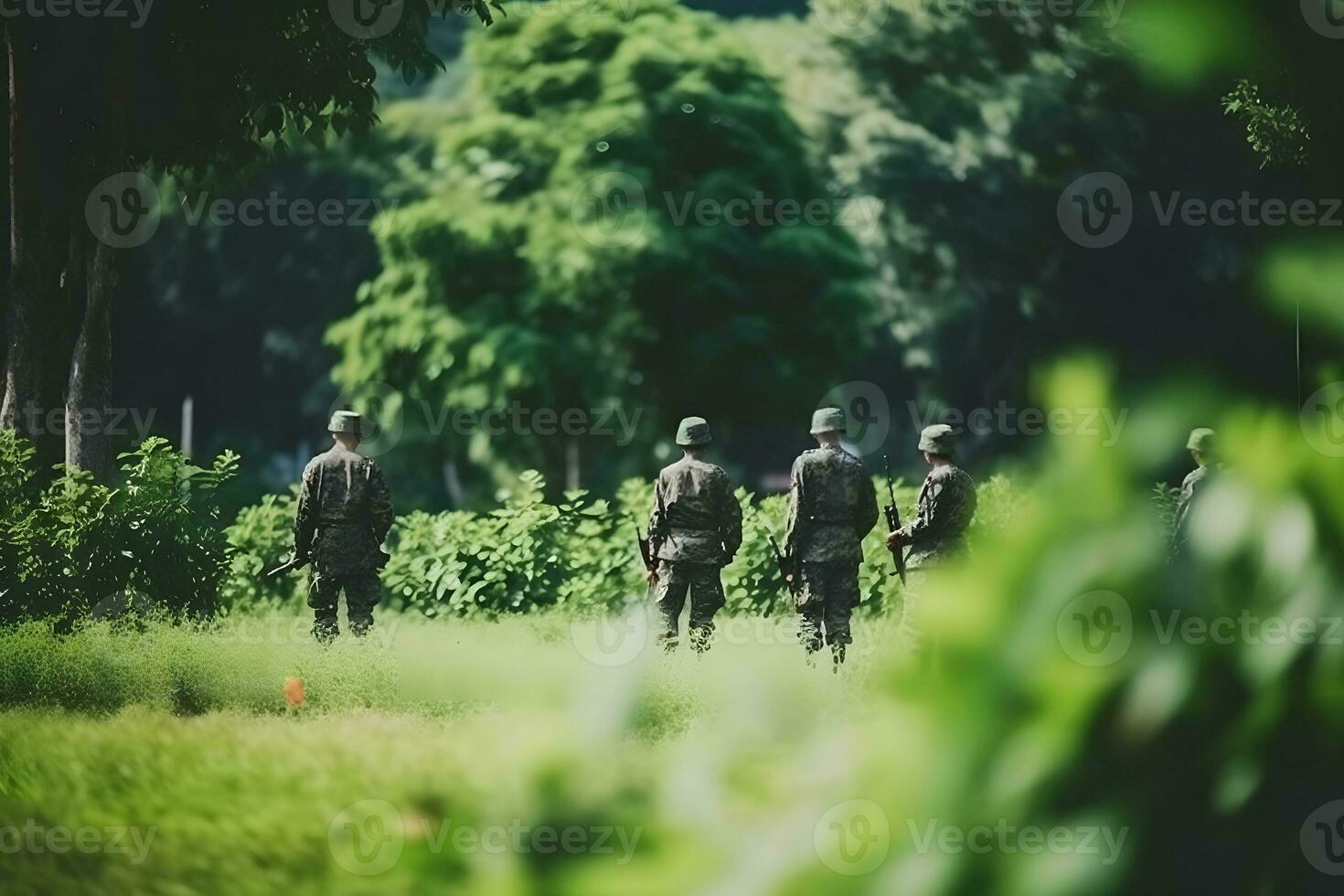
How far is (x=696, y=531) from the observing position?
12609 millimetres

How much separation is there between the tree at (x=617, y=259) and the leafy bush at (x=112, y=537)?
14940 mm

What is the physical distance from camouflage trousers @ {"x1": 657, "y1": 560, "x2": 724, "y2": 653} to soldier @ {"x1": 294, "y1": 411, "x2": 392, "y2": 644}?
2.28 m

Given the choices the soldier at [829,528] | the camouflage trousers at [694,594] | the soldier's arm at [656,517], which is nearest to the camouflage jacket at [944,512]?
the soldier at [829,528]

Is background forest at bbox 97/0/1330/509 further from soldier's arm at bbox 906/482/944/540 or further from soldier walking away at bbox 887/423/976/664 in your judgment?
soldier's arm at bbox 906/482/944/540

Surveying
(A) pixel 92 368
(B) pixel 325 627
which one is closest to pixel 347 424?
(B) pixel 325 627

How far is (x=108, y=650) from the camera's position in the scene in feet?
37.9

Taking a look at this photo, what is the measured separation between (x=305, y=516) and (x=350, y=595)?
0.71 metres

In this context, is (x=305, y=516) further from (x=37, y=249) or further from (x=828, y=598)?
(x=828, y=598)

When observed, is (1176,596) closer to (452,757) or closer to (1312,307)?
(1312,307)

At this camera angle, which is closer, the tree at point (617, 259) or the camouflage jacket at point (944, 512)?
the camouflage jacket at point (944, 512)

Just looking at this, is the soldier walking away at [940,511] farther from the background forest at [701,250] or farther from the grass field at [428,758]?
the background forest at [701,250]

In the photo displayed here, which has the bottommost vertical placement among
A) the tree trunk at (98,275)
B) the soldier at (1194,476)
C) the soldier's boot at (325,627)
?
the soldier's boot at (325,627)

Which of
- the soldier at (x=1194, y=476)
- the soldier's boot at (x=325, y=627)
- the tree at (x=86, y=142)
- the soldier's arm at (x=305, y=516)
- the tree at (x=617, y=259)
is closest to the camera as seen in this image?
the soldier at (x=1194, y=476)

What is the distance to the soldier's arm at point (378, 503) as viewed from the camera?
13.3m
